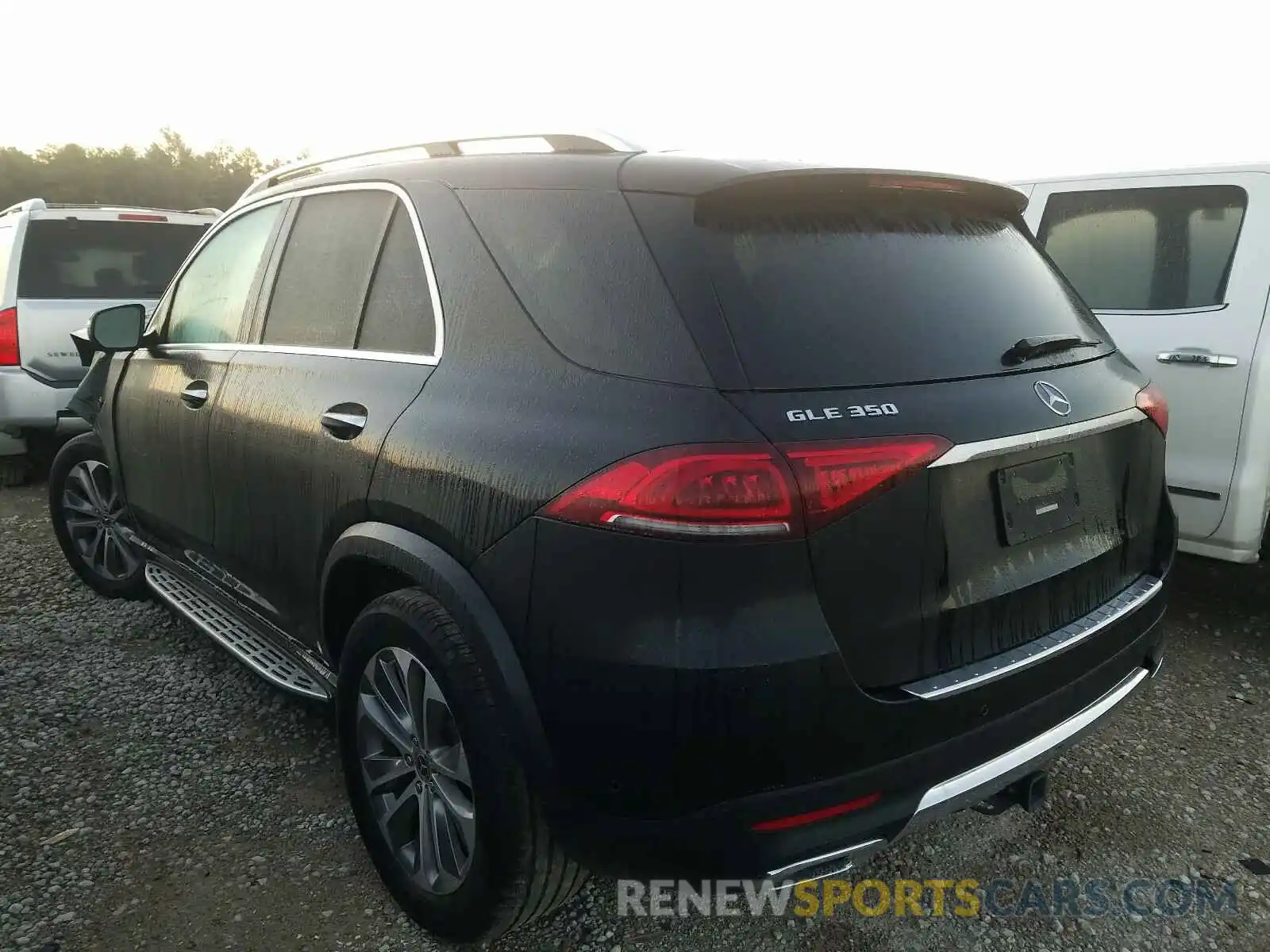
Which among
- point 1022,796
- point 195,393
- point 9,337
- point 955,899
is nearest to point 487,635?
point 1022,796

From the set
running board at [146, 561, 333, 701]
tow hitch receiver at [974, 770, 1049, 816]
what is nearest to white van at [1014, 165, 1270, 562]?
tow hitch receiver at [974, 770, 1049, 816]

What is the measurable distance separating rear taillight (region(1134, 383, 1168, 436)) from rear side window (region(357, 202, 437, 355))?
168 cm

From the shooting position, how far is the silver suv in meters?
6.09

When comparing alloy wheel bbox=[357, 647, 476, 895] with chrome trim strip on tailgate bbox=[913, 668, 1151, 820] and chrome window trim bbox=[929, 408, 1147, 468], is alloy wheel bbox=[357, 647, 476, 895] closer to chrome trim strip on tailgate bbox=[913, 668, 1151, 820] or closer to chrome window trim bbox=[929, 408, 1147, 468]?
chrome trim strip on tailgate bbox=[913, 668, 1151, 820]

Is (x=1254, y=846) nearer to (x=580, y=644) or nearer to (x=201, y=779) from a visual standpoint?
(x=580, y=644)

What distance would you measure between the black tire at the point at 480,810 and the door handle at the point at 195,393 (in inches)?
50.3

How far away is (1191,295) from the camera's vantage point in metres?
3.87

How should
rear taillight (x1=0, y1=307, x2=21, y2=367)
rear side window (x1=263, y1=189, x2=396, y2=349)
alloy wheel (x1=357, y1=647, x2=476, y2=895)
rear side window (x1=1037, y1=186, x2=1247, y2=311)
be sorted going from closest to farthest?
1. alloy wheel (x1=357, y1=647, x2=476, y2=895)
2. rear side window (x1=263, y1=189, x2=396, y2=349)
3. rear side window (x1=1037, y1=186, x2=1247, y2=311)
4. rear taillight (x1=0, y1=307, x2=21, y2=367)

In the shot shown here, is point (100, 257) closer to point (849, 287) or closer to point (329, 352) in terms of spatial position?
point (329, 352)

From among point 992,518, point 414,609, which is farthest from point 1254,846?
point 414,609

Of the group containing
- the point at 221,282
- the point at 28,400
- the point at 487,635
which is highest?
the point at 221,282

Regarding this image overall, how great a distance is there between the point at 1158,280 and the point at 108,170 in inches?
1221

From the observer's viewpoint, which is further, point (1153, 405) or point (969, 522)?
point (1153, 405)

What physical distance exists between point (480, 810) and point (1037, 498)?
4.19 ft
